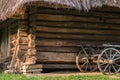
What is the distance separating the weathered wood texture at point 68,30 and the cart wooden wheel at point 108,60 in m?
1.45

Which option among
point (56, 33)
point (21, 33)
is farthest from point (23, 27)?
point (56, 33)

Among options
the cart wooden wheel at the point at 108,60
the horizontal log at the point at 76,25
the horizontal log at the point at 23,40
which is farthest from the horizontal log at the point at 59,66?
the horizontal log at the point at 76,25

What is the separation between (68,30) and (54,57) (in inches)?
46.6

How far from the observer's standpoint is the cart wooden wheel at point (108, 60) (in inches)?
535

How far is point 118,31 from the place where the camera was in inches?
625

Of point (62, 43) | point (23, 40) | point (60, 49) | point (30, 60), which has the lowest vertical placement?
point (30, 60)

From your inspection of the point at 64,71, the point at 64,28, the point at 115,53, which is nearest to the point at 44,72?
the point at 64,71

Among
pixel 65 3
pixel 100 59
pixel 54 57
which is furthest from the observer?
pixel 54 57

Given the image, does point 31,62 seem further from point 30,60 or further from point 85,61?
point 85,61

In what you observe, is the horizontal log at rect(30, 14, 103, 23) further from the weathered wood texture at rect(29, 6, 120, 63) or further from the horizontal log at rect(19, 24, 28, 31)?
the horizontal log at rect(19, 24, 28, 31)

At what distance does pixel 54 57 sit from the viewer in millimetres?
14500

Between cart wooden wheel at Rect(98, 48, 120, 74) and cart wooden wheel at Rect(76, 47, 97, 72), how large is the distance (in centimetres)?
78

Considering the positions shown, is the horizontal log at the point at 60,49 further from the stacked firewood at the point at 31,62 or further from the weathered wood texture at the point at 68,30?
the stacked firewood at the point at 31,62

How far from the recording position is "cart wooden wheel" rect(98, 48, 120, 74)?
1359cm
